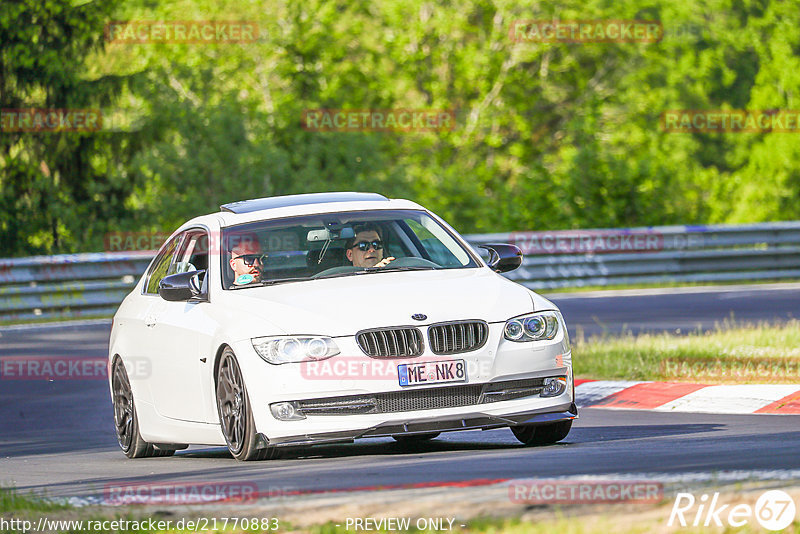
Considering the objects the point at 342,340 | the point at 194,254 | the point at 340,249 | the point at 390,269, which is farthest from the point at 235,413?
the point at 194,254

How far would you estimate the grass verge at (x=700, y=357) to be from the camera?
12297mm

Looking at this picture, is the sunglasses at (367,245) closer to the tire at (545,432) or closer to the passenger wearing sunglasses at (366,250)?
the passenger wearing sunglasses at (366,250)

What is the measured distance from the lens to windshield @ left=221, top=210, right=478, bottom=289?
9.52 meters

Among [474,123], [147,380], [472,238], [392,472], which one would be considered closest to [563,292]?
[472,238]

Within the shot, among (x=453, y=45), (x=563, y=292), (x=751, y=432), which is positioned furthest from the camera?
(x=453, y=45)

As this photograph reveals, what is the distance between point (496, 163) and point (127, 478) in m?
38.3

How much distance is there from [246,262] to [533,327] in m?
1.88

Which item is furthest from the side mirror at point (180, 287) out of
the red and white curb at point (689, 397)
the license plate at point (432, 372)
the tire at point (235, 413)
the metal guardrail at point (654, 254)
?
the metal guardrail at point (654, 254)

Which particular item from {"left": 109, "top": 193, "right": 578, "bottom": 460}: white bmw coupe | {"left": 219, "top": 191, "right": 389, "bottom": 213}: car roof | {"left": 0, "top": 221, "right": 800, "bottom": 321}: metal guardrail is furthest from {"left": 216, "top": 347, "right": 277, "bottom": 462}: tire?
{"left": 0, "top": 221, "right": 800, "bottom": 321}: metal guardrail

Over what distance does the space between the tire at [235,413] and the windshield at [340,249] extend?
0.71 metres

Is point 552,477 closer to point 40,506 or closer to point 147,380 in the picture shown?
point 40,506

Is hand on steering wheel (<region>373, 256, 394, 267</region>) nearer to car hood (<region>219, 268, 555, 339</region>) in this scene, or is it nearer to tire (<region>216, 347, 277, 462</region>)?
car hood (<region>219, 268, 555, 339</region>)

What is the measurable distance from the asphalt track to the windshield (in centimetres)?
111

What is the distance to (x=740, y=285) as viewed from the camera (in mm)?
24844
